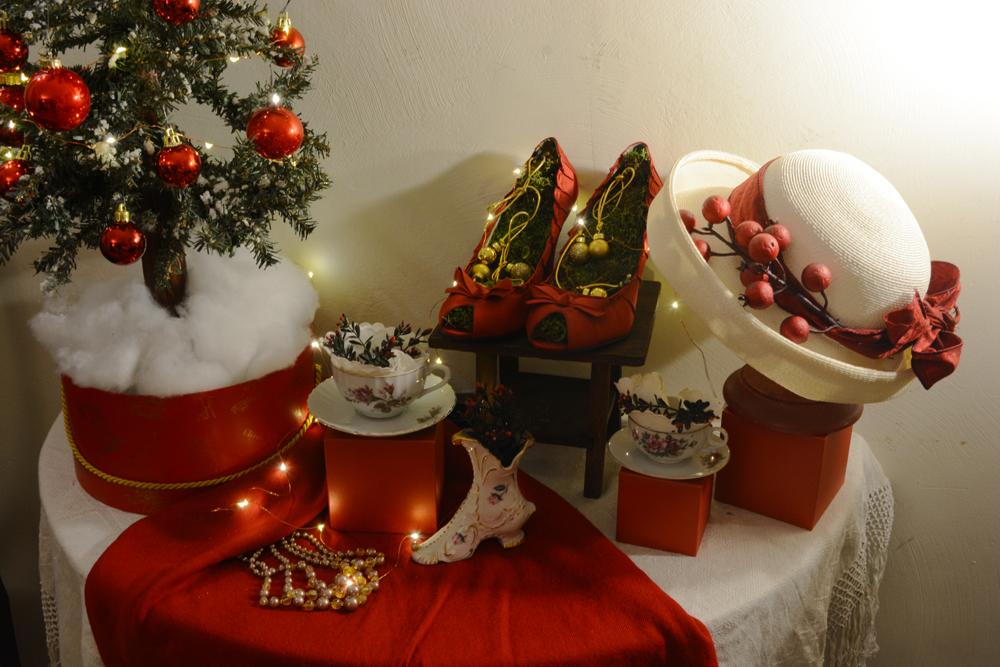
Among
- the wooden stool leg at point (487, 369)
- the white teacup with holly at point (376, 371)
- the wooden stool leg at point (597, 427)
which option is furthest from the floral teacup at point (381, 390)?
the wooden stool leg at point (597, 427)

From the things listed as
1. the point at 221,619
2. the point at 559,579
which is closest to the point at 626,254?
the point at 559,579

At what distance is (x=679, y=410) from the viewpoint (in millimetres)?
810

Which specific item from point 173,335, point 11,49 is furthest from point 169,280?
point 11,49

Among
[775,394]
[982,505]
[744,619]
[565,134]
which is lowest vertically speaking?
[982,505]

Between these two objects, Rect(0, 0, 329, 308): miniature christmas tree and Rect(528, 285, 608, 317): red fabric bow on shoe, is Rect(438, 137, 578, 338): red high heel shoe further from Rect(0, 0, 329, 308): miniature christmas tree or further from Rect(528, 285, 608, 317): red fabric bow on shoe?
Rect(0, 0, 329, 308): miniature christmas tree

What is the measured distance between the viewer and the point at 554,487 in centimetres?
99

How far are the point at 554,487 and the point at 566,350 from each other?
24 cm

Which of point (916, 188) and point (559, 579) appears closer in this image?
point (559, 579)

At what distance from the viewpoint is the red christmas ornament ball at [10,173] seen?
69 centimetres

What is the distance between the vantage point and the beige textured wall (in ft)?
3.13

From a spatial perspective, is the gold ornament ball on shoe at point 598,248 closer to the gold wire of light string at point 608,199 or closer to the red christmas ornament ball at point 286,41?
the gold wire of light string at point 608,199

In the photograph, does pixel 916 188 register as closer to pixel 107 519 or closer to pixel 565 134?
pixel 565 134

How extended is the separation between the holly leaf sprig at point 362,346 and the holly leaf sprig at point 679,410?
0.28 metres

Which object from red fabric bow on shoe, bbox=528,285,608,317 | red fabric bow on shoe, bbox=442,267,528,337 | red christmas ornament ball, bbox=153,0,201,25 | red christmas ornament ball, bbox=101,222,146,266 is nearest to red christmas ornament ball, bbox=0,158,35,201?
red christmas ornament ball, bbox=101,222,146,266
